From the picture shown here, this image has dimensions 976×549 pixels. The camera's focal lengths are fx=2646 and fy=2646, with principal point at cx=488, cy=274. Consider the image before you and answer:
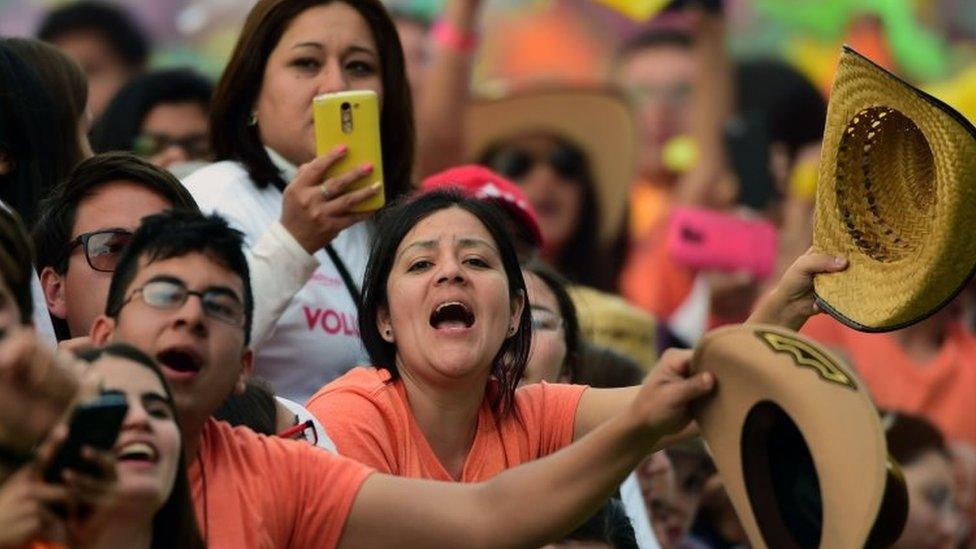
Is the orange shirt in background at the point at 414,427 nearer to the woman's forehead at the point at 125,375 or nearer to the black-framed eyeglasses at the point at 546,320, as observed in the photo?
the black-framed eyeglasses at the point at 546,320

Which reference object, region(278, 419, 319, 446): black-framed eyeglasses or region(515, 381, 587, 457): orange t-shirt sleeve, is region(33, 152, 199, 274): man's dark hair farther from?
region(515, 381, 587, 457): orange t-shirt sleeve

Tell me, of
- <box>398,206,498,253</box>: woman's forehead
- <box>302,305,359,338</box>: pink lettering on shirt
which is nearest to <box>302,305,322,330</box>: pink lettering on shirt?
<box>302,305,359,338</box>: pink lettering on shirt

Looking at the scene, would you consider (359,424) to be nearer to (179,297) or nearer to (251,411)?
(251,411)

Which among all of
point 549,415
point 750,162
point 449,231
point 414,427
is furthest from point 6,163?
point 750,162

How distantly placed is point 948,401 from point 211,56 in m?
3.07

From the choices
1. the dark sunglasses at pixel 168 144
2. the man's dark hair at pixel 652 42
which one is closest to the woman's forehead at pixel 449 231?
the dark sunglasses at pixel 168 144

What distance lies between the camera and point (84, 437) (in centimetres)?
362

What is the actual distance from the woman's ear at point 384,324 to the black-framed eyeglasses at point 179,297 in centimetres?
92

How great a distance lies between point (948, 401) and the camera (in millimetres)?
8344

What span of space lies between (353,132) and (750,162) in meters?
3.97

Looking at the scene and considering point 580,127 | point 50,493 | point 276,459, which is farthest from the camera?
point 580,127

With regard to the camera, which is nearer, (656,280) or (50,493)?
(50,493)

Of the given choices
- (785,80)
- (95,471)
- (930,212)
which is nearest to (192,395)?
(95,471)

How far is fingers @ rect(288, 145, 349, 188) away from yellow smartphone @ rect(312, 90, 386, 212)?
0.04 feet
